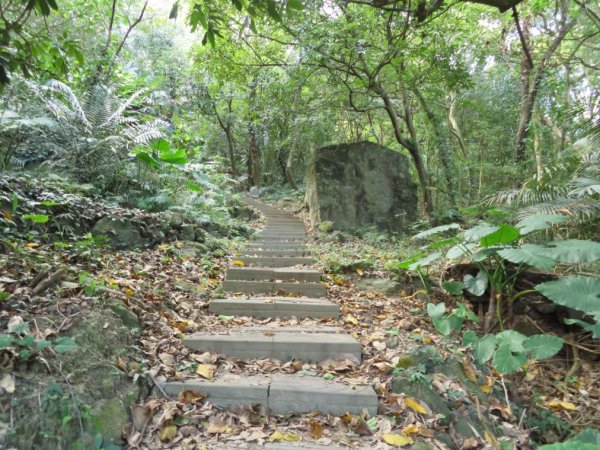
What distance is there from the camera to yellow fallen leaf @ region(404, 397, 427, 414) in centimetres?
244

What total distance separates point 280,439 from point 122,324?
4.69 feet

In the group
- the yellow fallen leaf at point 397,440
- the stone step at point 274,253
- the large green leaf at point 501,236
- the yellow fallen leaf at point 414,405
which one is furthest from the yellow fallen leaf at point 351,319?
the stone step at point 274,253

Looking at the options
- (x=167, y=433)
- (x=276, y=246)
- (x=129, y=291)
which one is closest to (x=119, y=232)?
(x=129, y=291)

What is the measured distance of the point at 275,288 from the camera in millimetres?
4574

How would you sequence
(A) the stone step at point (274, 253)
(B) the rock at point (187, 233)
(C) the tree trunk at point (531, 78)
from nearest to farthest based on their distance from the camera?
(B) the rock at point (187, 233) < (A) the stone step at point (274, 253) < (C) the tree trunk at point (531, 78)

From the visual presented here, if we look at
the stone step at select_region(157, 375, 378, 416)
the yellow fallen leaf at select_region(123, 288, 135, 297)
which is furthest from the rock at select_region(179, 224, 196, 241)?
the stone step at select_region(157, 375, 378, 416)

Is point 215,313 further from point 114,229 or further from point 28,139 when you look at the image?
point 28,139

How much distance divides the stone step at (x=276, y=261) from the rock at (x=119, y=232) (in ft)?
4.89

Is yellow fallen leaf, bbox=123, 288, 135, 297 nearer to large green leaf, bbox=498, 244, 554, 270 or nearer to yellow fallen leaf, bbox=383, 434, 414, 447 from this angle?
yellow fallen leaf, bbox=383, 434, 414, 447

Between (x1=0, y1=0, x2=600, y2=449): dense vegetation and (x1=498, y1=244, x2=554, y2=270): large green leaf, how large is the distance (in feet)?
0.05

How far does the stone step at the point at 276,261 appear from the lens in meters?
5.55

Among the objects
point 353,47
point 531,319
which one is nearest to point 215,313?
point 531,319

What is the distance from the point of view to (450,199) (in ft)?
35.0

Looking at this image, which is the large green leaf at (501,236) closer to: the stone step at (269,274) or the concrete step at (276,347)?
the concrete step at (276,347)
